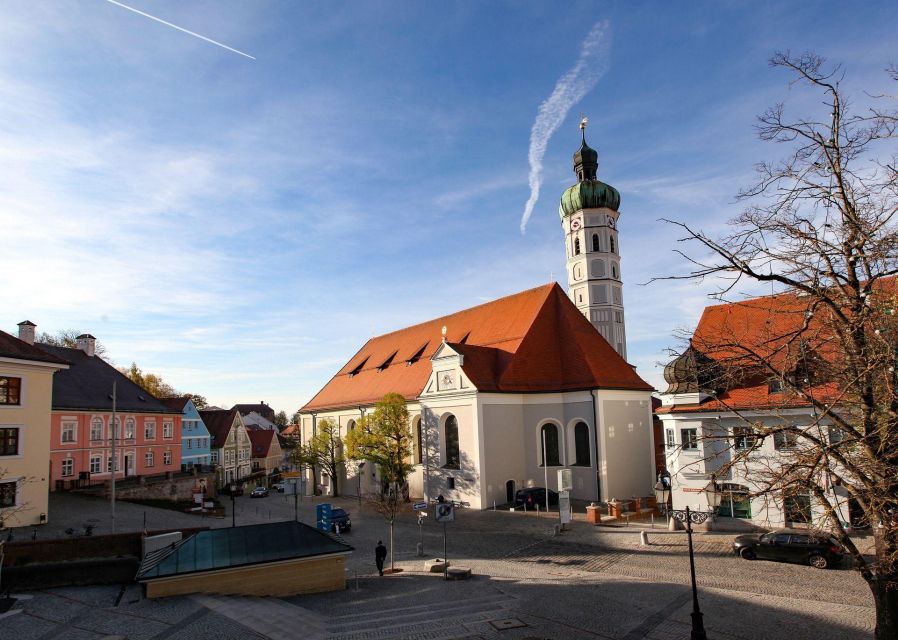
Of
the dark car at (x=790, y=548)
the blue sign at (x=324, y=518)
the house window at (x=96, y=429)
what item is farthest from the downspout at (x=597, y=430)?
the house window at (x=96, y=429)

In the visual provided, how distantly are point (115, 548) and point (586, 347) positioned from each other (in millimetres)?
25532

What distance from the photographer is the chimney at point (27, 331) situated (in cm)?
3403

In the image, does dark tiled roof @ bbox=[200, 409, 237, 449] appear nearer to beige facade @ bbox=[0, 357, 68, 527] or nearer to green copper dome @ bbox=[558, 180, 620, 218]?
beige facade @ bbox=[0, 357, 68, 527]

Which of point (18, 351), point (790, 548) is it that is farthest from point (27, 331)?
point (790, 548)

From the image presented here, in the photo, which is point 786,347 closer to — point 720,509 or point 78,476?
point 720,509

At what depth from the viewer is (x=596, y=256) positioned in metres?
53.1

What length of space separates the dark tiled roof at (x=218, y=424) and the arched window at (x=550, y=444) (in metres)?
45.2

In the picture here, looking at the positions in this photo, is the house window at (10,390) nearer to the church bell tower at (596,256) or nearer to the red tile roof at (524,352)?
the red tile roof at (524,352)

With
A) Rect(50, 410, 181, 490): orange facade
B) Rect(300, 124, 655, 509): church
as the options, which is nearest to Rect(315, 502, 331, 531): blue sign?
Rect(300, 124, 655, 509): church

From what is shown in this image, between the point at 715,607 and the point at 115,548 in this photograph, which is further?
the point at 115,548

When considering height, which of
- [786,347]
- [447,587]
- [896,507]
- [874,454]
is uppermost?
[786,347]

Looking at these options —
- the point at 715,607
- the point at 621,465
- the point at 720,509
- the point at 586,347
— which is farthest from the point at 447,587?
the point at 586,347

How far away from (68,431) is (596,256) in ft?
137

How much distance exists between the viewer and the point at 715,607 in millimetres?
14281
